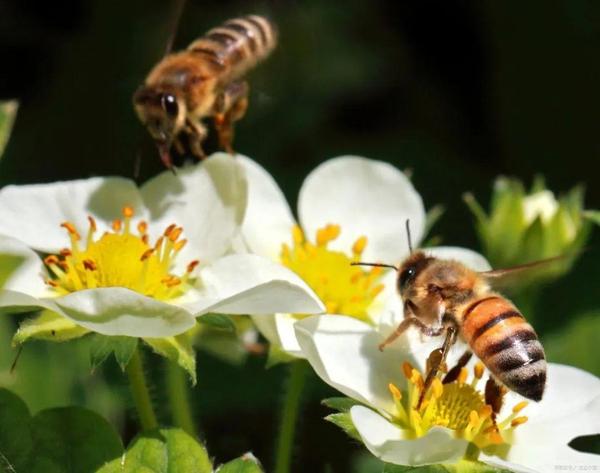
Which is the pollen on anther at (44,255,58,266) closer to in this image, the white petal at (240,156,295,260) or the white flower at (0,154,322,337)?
the white flower at (0,154,322,337)

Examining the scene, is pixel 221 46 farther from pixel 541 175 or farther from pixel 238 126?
pixel 541 175

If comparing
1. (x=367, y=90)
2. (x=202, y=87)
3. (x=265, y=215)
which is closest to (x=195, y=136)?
(x=202, y=87)

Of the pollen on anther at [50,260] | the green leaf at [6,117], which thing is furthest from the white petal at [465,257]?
the green leaf at [6,117]

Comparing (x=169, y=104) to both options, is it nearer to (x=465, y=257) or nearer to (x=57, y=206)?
(x=57, y=206)

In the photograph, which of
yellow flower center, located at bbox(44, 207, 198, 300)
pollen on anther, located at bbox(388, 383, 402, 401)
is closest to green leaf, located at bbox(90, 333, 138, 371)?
yellow flower center, located at bbox(44, 207, 198, 300)

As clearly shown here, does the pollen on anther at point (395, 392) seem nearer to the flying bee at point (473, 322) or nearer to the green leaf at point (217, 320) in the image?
the flying bee at point (473, 322)
